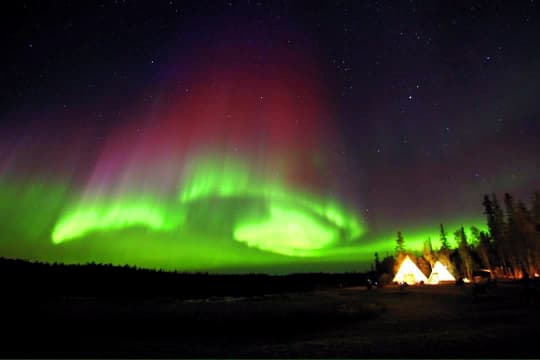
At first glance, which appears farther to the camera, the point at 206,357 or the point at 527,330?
the point at 527,330

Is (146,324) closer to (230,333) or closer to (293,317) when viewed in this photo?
(230,333)

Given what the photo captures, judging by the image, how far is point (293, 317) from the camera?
78.8 ft

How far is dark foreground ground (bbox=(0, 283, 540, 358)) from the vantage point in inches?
448

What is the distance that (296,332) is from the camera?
19109mm

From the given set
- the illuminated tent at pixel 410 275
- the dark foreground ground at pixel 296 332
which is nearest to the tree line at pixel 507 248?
the illuminated tent at pixel 410 275

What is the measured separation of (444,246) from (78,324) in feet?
324

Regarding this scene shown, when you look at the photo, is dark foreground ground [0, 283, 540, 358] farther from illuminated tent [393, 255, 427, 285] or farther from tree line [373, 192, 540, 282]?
tree line [373, 192, 540, 282]

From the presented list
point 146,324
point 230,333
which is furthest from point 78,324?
point 230,333

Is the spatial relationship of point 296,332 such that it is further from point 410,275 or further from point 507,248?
point 507,248

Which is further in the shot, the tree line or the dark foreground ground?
the tree line

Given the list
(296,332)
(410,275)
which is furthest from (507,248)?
(296,332)

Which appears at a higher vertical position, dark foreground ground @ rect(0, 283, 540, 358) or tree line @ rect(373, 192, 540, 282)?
tree line @ rect(373, 192, 540, 282)

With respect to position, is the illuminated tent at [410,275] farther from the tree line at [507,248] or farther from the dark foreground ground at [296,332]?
the dark foreground ground at [296,332]

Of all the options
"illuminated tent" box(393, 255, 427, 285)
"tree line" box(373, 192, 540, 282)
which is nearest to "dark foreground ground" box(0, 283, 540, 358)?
"illuminated tent" box(393, 255, 427, 285)
